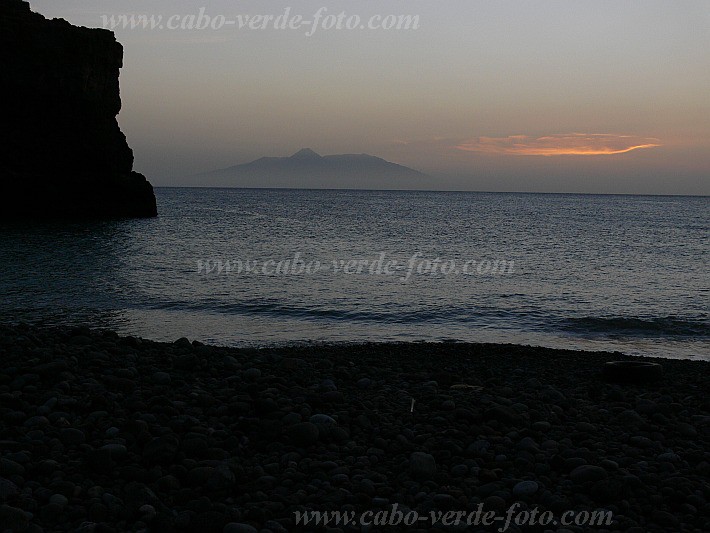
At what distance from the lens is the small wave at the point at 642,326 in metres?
17.5

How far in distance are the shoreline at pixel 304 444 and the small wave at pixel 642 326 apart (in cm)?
805

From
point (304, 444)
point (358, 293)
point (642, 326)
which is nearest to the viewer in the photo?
point (304, 444)

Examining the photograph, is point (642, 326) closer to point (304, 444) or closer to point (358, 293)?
point (358, 293)

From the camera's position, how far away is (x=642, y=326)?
59.8 feet

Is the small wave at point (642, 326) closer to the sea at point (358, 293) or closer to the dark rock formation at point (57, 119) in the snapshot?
the sea at point (358, 293)

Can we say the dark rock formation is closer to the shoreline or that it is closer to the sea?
the sea

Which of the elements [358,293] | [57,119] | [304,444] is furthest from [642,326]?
[57,119]

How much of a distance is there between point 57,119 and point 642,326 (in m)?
56.3

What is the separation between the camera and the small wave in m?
17.5

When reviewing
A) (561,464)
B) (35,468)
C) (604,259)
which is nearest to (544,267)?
(604,259)

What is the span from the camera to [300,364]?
9906 mm

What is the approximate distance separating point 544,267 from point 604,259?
7.01 metres

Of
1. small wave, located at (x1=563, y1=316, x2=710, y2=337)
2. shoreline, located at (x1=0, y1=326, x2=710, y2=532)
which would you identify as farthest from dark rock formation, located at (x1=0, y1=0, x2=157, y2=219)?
shoreline, located at (x1=0, y1=326, x2=710, y2=532)

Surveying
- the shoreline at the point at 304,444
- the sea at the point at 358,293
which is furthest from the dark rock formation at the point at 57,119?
the shoreline at the point at 304,444
